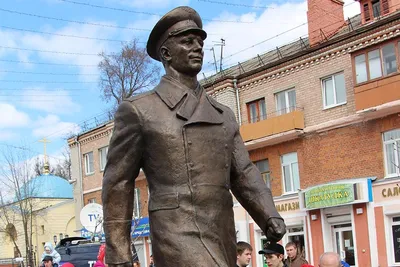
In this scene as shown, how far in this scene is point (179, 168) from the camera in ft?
14.1

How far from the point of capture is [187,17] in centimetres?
455

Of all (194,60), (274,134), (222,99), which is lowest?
(194,60)

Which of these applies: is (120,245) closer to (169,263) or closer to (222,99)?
(169,263)

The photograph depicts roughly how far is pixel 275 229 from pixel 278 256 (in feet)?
10.1

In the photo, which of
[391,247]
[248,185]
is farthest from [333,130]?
[248,185]

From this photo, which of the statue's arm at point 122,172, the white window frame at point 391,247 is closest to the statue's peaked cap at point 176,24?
the statue's arm at point 122,172

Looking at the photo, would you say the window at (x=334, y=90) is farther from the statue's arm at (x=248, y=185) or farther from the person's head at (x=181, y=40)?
the person's head at (x=181, y=40)

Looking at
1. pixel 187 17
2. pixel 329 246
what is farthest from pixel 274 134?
pixel 187 17

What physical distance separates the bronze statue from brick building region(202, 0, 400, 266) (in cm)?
1919

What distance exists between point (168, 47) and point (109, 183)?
949mm

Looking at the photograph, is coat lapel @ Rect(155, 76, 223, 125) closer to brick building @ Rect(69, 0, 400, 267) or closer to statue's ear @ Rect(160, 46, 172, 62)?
statue's ear @ Rect(160, 46, 172, 62)

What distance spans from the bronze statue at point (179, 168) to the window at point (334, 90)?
21.6 meters

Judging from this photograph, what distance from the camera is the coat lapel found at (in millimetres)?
4383

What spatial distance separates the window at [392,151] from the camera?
23.2 meters
